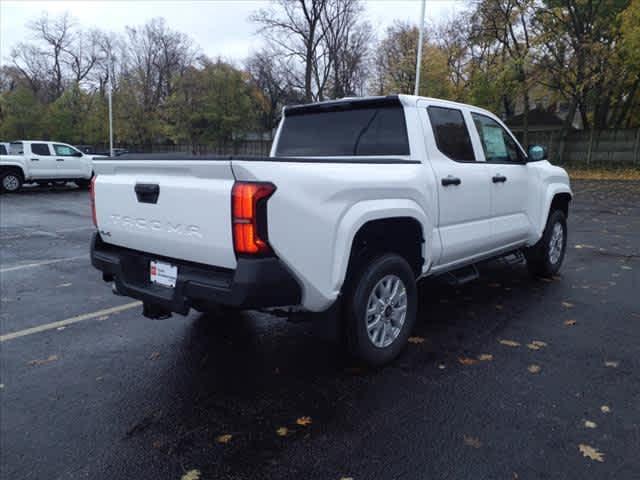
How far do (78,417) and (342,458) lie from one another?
1.69 meters

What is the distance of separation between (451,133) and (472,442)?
106 inches

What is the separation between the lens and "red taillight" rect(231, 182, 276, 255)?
271 cm

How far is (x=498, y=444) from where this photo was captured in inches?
106

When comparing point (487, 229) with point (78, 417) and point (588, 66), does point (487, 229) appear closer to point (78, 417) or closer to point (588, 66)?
point (78, 417)

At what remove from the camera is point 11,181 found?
17.3m

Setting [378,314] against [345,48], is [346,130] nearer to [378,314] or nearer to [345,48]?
[378,314]

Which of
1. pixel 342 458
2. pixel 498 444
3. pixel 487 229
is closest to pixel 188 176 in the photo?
pixel 342 458

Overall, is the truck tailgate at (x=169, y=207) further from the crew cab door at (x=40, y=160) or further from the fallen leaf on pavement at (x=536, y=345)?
the crew cab door at (x=40, y=160)

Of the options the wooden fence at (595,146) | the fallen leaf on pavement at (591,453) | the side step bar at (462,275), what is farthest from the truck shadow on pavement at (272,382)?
the wooden fence at (595,146)

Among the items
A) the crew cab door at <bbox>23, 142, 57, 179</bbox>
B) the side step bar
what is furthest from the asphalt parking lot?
the crew cab door at <bbox>23, 142, 57, 179</bbox>

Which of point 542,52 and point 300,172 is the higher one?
point 542,52

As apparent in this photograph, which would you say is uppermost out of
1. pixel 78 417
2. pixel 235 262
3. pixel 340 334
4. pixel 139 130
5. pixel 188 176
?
pixel 139 130

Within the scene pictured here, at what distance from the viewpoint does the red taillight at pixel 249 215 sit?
8.90ft

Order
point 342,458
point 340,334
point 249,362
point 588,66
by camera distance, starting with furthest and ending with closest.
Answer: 1. point 588,66
2. point 249,362
3. point 340,334
4. point 342,458
